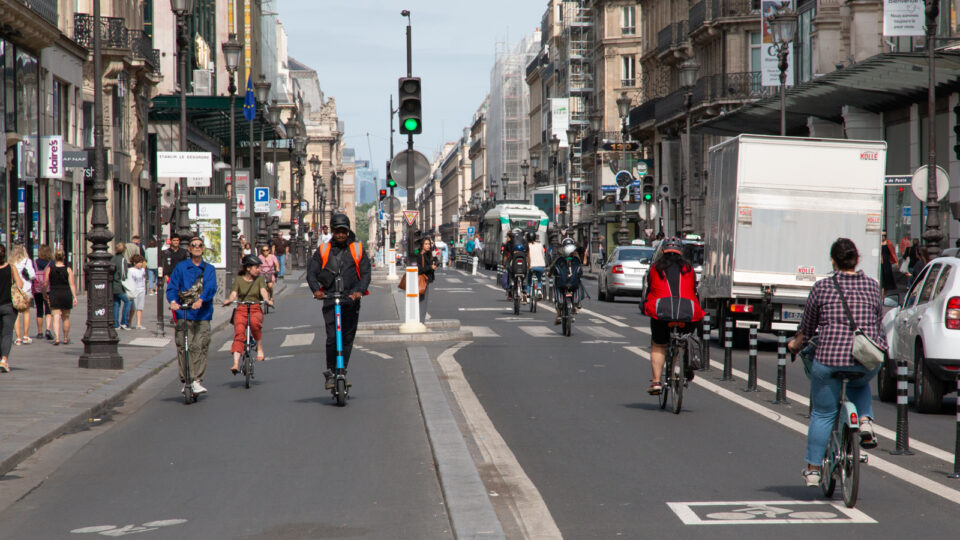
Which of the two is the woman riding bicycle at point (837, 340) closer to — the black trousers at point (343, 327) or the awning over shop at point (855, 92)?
the black trousers at point (343, 327)

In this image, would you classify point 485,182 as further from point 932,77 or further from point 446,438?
point 446,438

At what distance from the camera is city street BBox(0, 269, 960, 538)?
7535mm

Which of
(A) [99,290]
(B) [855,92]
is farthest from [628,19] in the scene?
(A) [99,290]

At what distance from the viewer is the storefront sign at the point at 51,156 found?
110ft

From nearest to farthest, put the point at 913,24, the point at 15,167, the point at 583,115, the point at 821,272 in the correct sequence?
the point at 821,272 < the point at 913,24 < the point at 15,167 < the point at 583,115

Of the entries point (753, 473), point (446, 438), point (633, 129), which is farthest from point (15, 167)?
point (633, 129)

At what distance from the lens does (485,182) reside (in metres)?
157

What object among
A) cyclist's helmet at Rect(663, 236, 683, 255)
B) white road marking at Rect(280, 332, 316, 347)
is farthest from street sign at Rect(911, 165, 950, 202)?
cyclist's helmet at Rect(663, 236, 683, 255)

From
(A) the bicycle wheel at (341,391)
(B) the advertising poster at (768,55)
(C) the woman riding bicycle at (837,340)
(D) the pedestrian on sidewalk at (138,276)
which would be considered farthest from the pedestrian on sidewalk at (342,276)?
(B) the advertising poster at (768,55)

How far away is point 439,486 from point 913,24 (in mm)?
22665

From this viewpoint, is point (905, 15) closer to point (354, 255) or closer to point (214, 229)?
point (214, 229)

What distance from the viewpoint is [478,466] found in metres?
9.37

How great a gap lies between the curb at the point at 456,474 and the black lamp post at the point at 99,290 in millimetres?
5277

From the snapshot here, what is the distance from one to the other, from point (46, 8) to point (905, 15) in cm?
2146
